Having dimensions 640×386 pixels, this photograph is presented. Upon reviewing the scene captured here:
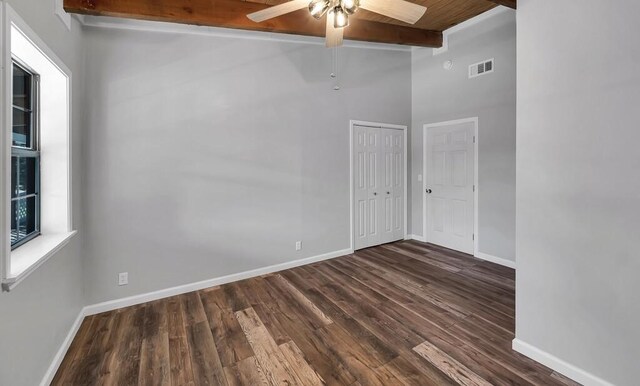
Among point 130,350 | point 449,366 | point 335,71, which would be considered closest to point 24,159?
point 130,350

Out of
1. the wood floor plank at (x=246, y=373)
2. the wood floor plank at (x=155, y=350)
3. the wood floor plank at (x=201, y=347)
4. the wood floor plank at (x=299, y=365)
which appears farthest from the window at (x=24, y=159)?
the wood floor plank at (x=299, y=365)

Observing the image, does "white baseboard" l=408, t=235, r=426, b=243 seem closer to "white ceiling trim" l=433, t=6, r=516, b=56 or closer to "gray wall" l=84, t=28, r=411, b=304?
"gray wall" l=84, t=28, r=411, b=304

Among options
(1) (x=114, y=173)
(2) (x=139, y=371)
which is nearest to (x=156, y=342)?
(2) (x=139, y=371)

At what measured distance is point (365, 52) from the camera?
4.32 meters

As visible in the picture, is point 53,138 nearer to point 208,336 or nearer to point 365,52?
point 208,336

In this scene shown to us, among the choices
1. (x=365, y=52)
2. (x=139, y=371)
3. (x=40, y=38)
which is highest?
(x=365, y=52)

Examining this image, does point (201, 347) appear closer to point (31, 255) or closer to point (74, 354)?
point (74, 354)

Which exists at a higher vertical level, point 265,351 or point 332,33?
point 332,33

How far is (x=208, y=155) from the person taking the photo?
124 inches

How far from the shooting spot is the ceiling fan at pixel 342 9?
1.88m

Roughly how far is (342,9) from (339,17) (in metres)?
0.05

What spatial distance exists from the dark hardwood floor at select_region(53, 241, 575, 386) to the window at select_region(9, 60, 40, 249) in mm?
1004

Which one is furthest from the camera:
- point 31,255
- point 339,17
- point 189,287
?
point 189,287

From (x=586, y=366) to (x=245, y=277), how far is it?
10.1 ft
